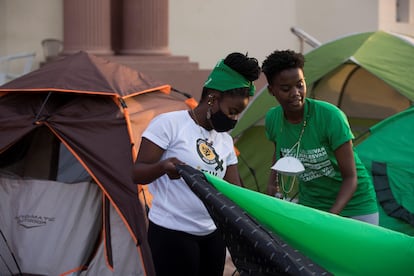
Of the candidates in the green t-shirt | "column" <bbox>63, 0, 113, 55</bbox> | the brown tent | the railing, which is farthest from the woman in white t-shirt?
the railing

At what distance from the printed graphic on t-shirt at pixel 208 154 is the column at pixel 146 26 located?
559 centimetres

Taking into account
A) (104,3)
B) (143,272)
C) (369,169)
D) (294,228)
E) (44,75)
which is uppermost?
(104,3)

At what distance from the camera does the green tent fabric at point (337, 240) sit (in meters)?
2.67

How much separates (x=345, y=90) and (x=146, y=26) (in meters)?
3.12

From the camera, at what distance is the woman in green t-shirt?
133 inches

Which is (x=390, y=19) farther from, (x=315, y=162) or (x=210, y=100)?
(x=210, y=100)

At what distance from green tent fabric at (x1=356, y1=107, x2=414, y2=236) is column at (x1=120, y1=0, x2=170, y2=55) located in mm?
3856

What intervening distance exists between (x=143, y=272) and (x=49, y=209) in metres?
0.90

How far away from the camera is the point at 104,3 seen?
8.35 m

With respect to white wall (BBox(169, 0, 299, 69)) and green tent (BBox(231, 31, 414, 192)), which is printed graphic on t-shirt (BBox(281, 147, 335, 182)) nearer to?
green tent (BBox(231, 31, 414, 192))

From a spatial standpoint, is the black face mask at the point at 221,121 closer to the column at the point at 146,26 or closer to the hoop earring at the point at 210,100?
the hoop earring at the point at 210,100

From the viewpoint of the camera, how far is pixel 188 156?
303cm

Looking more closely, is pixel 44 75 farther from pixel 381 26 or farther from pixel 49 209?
pixel 381 26

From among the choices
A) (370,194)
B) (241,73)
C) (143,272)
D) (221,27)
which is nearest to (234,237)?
(241,73)
